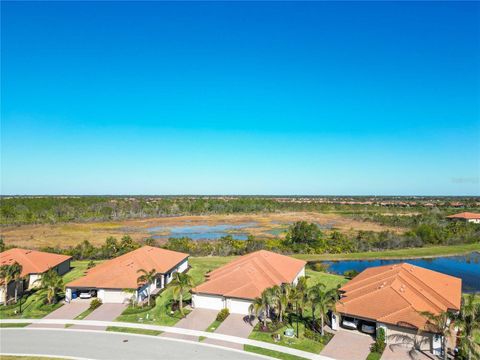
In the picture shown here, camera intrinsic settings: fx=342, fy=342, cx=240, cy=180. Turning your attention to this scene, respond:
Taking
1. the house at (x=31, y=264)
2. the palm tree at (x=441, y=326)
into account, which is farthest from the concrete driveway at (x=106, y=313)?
the palm tree at (x=441, y=326)

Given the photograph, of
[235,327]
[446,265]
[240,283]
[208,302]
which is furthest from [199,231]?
[235,327]

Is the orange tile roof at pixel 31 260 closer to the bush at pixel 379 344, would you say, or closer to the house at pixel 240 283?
the house at pixel 240 283

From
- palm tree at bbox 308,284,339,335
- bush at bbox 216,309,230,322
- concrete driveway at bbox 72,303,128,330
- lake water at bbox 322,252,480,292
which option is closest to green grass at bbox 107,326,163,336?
concrete driveway at bbox 72,303,128,330

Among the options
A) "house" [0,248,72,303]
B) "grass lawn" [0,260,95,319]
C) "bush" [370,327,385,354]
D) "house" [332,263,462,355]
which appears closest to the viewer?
"bush" [370,327,385,354]

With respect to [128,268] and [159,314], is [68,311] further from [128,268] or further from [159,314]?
[159,314]

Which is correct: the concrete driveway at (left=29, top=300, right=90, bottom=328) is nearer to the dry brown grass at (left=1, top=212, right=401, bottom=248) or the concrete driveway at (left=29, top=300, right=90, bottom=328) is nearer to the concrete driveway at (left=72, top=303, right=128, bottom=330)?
the concrete driveway at (left=72, top=303, right=128, bottom=330)
